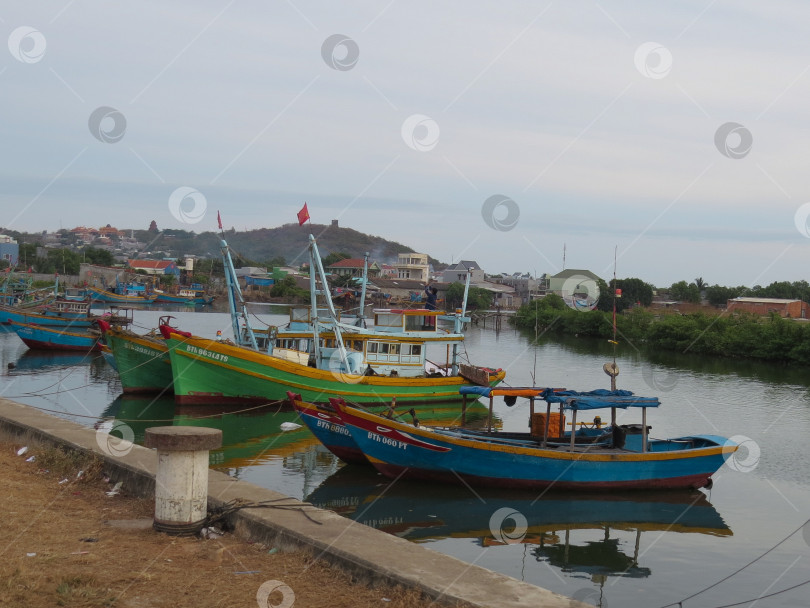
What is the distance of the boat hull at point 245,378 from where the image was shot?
24.2 meters

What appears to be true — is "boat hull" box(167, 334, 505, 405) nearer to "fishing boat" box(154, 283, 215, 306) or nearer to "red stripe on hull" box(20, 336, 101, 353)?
"red stripe on hull" box(20, 336, 101, 353)

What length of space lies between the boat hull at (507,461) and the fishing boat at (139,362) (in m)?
13.2

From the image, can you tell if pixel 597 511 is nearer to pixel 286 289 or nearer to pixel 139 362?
pixel 139 362

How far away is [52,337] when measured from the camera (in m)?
40.0

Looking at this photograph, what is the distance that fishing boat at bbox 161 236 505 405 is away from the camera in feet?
79.6

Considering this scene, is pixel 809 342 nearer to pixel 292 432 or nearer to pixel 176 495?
pixel 292 432

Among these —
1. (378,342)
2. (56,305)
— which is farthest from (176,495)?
(56,305)

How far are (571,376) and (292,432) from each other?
19.5m

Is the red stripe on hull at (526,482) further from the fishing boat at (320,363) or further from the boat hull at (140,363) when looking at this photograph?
the boat hull at (140,363)

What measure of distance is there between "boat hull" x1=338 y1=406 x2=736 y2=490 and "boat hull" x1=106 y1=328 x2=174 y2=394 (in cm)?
1324

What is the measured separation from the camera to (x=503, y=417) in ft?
90.9

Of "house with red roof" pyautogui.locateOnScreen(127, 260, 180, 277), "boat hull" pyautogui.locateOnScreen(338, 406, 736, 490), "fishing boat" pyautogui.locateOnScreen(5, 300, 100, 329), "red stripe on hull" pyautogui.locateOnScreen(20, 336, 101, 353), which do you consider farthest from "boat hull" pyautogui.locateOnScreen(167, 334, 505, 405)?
"house with red roof" pyautogui.locateOnScreen(127, 260, 180, 277)

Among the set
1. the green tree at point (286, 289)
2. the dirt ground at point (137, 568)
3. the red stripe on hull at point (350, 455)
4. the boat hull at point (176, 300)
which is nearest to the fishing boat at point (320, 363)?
the red stripe on hull at point (350, 455)

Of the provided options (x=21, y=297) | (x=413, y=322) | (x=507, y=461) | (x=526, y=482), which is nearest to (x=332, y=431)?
(x=507, y=461)
